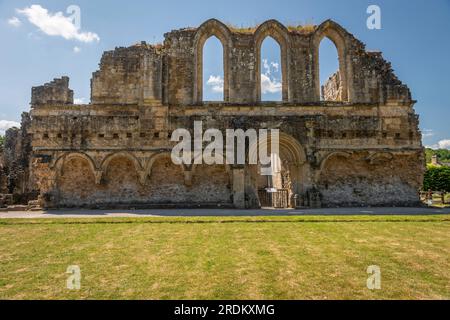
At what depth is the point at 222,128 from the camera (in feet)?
52.8

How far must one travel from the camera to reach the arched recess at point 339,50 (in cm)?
1736

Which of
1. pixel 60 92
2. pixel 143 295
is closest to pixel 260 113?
pixel 60 92

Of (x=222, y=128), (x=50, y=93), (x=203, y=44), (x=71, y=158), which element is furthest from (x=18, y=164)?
(x=222, y=128)

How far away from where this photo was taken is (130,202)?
16.0 m

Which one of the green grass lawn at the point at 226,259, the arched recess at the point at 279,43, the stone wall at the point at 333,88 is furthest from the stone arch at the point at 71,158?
the stone wall at the point at 333,88

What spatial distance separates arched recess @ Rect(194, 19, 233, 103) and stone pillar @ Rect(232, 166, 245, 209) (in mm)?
3917

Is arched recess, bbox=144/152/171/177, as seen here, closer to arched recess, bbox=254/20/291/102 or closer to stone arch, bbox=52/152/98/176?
stone arch, bbox=52/152/98/176

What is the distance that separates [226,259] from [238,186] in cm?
987

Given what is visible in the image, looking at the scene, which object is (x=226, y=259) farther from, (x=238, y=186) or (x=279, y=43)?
(x=279, y=43)

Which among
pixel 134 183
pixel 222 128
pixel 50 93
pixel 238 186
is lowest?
pixel 238 186

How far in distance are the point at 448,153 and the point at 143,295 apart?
419 ft

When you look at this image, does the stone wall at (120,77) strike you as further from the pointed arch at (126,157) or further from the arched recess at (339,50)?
the arched recess at (339,50)

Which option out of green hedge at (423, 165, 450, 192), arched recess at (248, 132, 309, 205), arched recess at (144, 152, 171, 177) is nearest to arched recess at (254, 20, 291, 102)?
arched recess at (248, 132, 309, 205)
